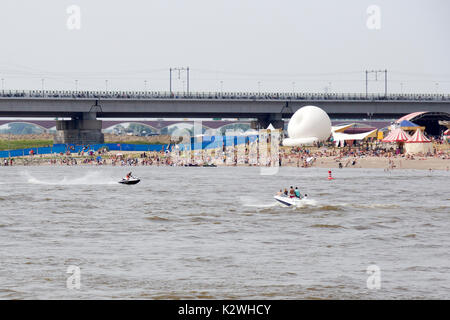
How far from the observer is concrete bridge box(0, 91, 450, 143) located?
147m

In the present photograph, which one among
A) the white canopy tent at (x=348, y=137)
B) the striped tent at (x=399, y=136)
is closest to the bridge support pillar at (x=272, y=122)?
the white canopy tent at (x=348, y=137)

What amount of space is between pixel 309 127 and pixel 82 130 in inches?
1891

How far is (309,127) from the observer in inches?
5640

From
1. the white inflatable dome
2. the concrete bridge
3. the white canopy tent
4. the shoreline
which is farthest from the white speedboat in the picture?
the concrete bridge

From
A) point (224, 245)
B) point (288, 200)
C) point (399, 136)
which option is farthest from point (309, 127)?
point (224, 245)

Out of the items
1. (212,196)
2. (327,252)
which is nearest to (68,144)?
(212,196)

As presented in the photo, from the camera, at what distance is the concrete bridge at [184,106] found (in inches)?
5787

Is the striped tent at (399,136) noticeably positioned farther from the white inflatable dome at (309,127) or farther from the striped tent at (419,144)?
the white inflatable dome at (309,127)

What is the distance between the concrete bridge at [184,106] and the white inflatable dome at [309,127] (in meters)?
13.0

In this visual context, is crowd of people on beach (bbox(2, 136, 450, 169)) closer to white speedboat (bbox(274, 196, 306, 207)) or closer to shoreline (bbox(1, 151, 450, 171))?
shoreline (bbox(1, 151, 450, 171))

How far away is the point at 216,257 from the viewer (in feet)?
101

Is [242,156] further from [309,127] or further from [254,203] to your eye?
[254,203]
